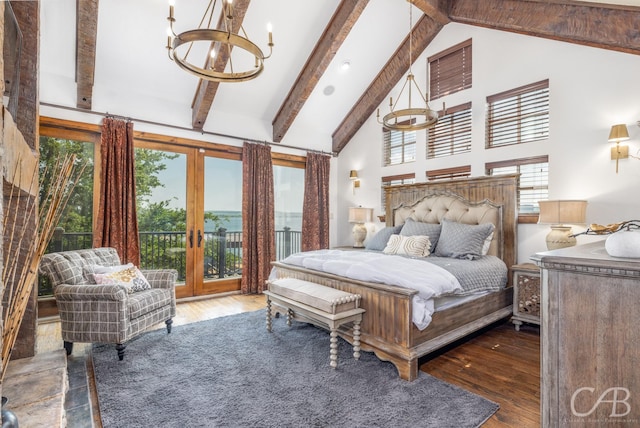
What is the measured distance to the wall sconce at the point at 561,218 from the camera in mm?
3250

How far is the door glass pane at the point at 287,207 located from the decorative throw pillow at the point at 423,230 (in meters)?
2.27

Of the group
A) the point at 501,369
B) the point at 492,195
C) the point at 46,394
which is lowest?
the point at 501,369

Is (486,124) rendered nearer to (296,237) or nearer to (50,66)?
(296,237)

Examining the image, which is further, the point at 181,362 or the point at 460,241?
the point at 460,241

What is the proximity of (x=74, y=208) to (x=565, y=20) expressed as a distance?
19.7 feet

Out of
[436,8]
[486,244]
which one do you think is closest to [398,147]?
[436,8]

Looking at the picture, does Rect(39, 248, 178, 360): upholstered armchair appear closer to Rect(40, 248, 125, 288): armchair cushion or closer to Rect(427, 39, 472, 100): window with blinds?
Rect(40, 248, 125, 288): armchair cushion

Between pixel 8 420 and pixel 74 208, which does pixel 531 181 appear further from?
pixel 74 208

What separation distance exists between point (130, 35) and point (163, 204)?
214 cm

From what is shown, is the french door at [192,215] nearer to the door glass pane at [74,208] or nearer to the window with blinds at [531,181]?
the door glass pane at [74,208]

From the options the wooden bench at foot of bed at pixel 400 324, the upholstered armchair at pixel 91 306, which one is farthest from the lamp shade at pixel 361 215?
the upholstered armchair at pixel 91 306

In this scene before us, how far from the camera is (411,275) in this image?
2719mm

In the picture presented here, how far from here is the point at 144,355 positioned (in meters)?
2.91

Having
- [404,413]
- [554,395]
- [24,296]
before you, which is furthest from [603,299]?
[24,296]
